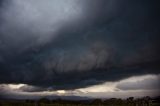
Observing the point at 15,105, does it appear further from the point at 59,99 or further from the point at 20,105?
the point at 59,99

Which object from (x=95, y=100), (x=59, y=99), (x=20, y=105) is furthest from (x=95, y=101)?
(x=20, y=105)

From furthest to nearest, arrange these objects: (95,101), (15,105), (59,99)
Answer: (59,99) < (95,101) < (15,105)

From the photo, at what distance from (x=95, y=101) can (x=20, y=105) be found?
72.1 metres

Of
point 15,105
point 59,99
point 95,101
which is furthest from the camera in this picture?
point 59,99

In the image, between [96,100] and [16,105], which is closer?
[16,105]

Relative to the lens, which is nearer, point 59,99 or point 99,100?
point 99,100

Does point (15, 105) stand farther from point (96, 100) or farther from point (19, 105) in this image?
point (96, 100)

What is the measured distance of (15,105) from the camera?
87375 mm

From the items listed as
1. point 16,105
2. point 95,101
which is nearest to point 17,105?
point 16,105

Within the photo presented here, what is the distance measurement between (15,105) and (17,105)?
0.88 metres

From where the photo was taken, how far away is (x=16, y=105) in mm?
87625

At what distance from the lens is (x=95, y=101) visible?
513 ft

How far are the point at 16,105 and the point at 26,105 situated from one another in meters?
4.36

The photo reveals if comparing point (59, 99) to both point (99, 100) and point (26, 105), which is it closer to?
point (99, 100)
